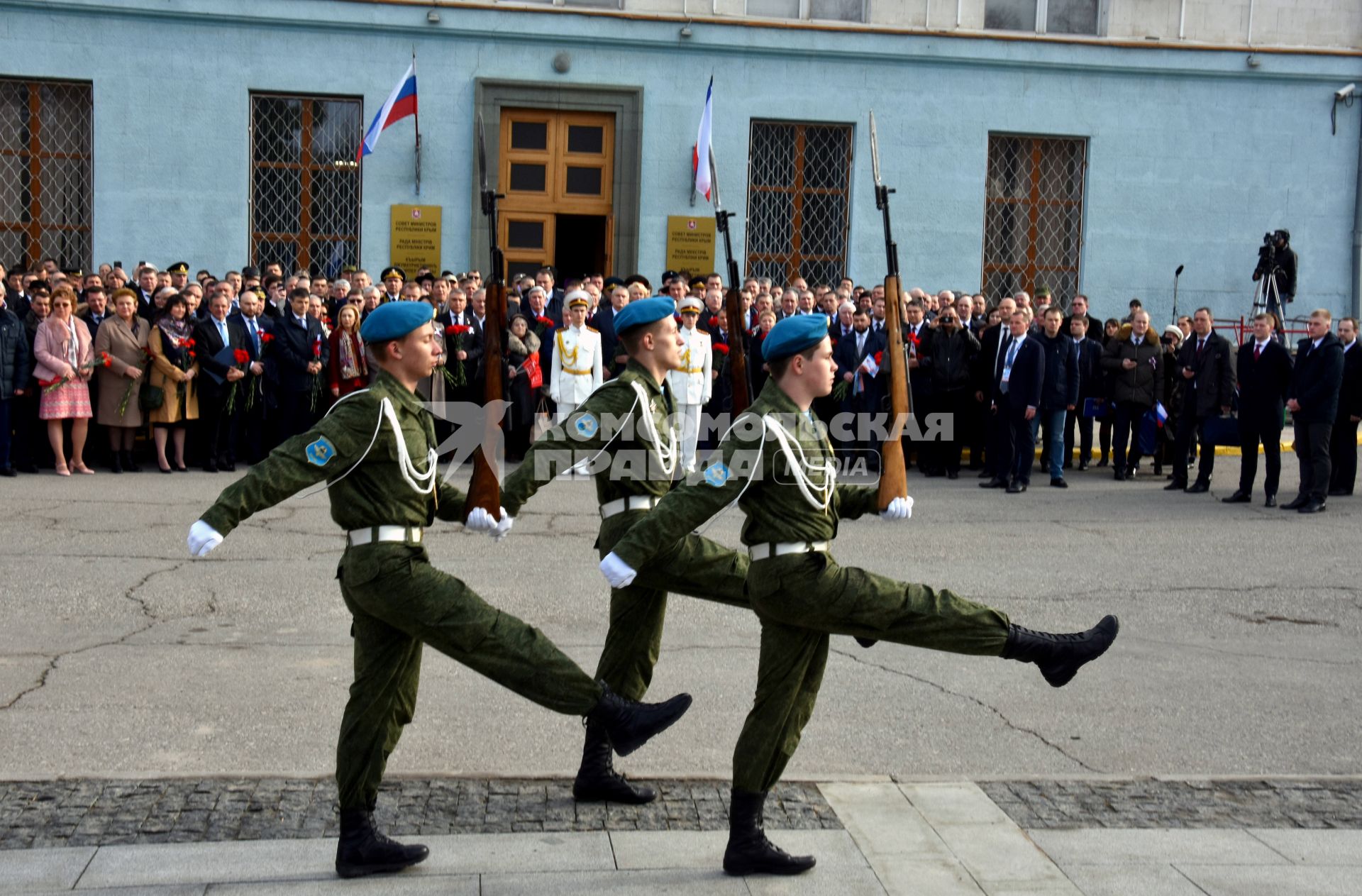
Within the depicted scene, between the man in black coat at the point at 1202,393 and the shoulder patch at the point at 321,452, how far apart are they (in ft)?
38.7

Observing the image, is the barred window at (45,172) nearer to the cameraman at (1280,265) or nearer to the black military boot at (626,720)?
the cameraman at (1280,265)

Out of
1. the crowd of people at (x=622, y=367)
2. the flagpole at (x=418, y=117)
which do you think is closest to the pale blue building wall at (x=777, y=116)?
the flagpole at (x=418, y=117)

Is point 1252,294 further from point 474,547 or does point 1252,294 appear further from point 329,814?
point 329,814

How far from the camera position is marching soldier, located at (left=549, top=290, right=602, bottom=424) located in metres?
14.6

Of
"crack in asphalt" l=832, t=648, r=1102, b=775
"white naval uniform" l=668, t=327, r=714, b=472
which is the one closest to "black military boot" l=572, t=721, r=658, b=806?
"crack in asphalt" l=832, t=648, r=1102, b=775

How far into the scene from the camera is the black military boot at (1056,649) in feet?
16.6

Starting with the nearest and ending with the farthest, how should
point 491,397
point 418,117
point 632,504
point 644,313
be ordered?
point 491,397
point 632,504
point 644,313
point 418,117

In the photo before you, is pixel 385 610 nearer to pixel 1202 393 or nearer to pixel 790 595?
pixel 790 595

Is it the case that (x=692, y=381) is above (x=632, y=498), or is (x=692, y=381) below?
above

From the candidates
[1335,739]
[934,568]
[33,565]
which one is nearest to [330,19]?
[33,565]

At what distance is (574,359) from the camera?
14.6m

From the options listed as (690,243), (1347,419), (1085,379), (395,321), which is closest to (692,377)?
(1085,379)

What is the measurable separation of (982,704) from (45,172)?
1662 cm

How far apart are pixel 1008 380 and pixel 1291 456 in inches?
203
